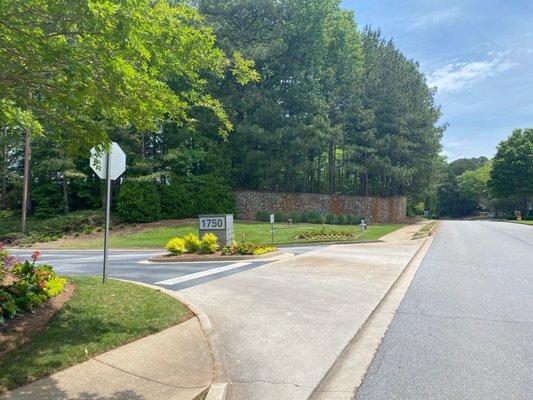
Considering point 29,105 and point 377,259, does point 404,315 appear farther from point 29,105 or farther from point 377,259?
point 377,259

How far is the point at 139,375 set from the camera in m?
4.53

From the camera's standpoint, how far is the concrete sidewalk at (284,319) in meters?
4.66

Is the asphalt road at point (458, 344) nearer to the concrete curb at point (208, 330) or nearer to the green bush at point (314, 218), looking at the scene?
the concrete curb at point (208, 330)

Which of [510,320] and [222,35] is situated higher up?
[222,35]

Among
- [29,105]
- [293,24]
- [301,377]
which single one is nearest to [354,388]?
[301,377]

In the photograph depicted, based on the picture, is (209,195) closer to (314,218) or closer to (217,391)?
(314,218)

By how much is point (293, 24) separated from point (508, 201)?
217 ft

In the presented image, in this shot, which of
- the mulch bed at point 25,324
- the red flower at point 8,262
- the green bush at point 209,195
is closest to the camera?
the mulch bed at point 25,324

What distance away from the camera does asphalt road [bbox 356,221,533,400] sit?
4469mm

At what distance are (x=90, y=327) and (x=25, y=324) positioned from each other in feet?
2.53

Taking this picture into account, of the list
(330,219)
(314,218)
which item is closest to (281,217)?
(314,218)

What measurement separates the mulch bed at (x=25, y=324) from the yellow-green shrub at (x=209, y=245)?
26.8ft

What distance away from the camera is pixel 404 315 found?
748 centimetres

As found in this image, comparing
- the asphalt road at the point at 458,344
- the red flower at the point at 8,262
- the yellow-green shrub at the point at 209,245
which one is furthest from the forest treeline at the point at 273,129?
the asphalt road at the point at 458,344
